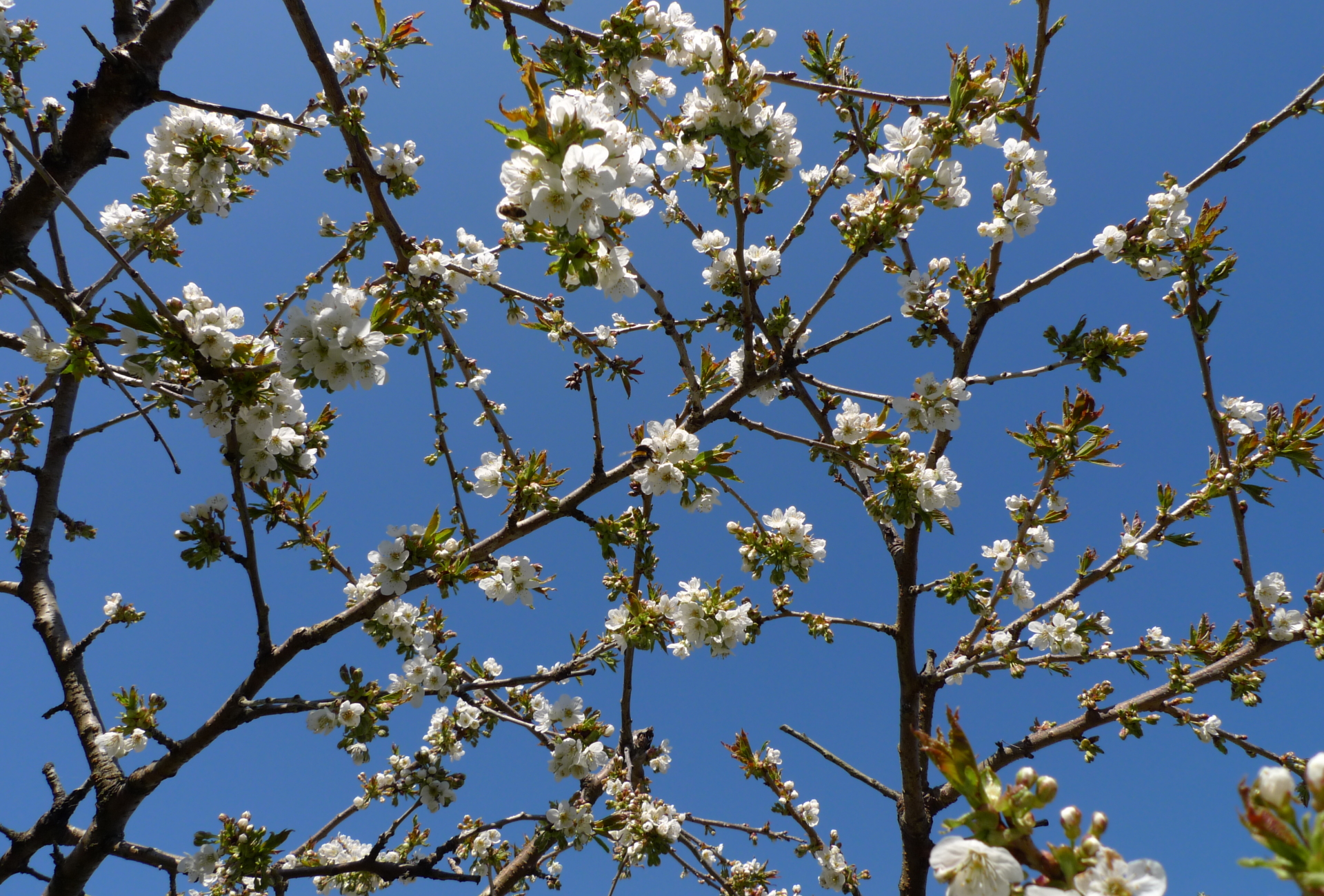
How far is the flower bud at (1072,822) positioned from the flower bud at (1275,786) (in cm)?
36

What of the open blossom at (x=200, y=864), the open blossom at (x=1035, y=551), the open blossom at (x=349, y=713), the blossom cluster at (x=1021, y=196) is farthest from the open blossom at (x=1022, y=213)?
the open blossom at (x=200, y=864)

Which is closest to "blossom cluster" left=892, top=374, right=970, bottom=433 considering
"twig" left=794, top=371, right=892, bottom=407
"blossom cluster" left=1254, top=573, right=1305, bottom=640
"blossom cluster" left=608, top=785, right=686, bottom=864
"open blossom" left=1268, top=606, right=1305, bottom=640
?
"twig" left=794, top=371, right=892, bottom=407

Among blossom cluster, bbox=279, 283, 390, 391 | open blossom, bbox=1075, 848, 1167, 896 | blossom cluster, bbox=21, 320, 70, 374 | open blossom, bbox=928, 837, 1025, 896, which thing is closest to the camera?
open blossom, bbox=1075, 848, 1167, 896

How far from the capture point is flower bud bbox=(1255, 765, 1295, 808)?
1.18m

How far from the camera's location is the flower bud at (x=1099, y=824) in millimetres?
1455

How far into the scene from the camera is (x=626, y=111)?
3.20 meters

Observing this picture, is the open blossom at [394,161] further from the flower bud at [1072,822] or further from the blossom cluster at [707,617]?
the flower bud at [1072,822]

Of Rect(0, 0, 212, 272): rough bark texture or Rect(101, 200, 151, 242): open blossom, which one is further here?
Rect(101, 200, 151, 242): open blossom

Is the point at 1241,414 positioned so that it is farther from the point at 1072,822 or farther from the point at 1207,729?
the point at 1072,822

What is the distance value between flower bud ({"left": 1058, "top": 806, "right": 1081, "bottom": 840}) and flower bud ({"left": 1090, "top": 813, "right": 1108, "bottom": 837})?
0.16 ft

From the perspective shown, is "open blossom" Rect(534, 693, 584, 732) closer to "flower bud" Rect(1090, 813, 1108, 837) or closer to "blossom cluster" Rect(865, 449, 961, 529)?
"blossom cluster" Rect(865, 449, 961, 529)

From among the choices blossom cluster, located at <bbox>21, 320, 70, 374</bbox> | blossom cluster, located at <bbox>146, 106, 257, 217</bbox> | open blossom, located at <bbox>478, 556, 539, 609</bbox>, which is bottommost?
open blossom, located at <bbox>478, 556, 539, 609</bbox>

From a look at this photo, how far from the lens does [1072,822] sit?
1443mm

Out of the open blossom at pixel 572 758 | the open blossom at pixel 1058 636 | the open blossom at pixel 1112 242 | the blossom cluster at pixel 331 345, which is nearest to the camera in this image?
the blossom cluster at pixel 331 345
